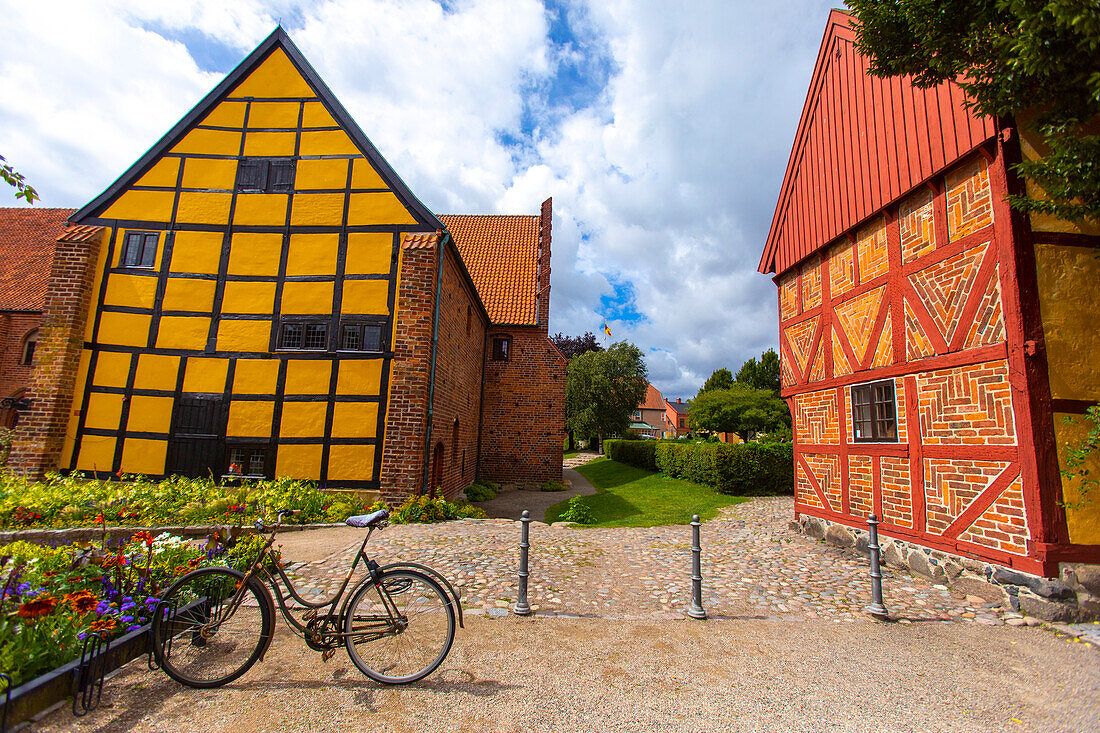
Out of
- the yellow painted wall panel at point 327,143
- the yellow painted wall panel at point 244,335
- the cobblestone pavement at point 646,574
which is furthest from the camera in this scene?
the yellow painted wall panel at point 327,143

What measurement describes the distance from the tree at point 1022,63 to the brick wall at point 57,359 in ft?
50.4

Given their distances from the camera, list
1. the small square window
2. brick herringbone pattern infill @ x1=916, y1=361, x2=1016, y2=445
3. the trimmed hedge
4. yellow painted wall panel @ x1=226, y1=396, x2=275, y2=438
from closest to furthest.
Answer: brick herringbone pattern infill @ x1=916, y1=361, x2=1016, y2=445, yellow painted wall panel @ x1=226, y1=396, x2=275, y2=438, the small square window, the trimmed hedge

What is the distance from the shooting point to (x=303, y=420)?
10.6 meters

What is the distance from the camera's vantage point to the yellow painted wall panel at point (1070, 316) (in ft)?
17.7

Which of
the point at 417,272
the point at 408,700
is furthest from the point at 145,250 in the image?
the point at 408,700

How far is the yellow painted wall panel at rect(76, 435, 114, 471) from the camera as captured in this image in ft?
34.6

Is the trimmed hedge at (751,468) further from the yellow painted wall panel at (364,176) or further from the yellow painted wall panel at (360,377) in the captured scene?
the yellow painted wall panel at (364,176)

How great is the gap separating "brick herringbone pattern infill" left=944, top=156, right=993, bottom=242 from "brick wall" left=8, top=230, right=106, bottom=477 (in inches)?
659

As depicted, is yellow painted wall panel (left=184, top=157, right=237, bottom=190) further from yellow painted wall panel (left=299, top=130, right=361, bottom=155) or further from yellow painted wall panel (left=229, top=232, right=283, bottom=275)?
yellow painted wall panel (left=299, top=130, right=361, bottom=155)

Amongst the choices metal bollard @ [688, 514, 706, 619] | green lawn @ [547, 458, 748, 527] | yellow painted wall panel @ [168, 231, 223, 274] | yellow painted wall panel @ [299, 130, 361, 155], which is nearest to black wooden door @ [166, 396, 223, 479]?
yellow painted wall panel @ [168, 231, 223, 274]

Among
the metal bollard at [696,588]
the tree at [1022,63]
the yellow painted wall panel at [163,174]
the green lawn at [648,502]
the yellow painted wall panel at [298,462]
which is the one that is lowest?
the green lawn at [648,502]

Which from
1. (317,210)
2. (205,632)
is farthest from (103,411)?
(205,632)

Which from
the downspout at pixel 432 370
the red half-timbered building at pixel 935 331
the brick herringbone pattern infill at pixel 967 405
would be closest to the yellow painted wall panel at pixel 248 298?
the downspout at pixel 432 370

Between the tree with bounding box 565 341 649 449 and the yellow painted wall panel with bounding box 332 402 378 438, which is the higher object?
the tree with bounding box 565 341 649 449
